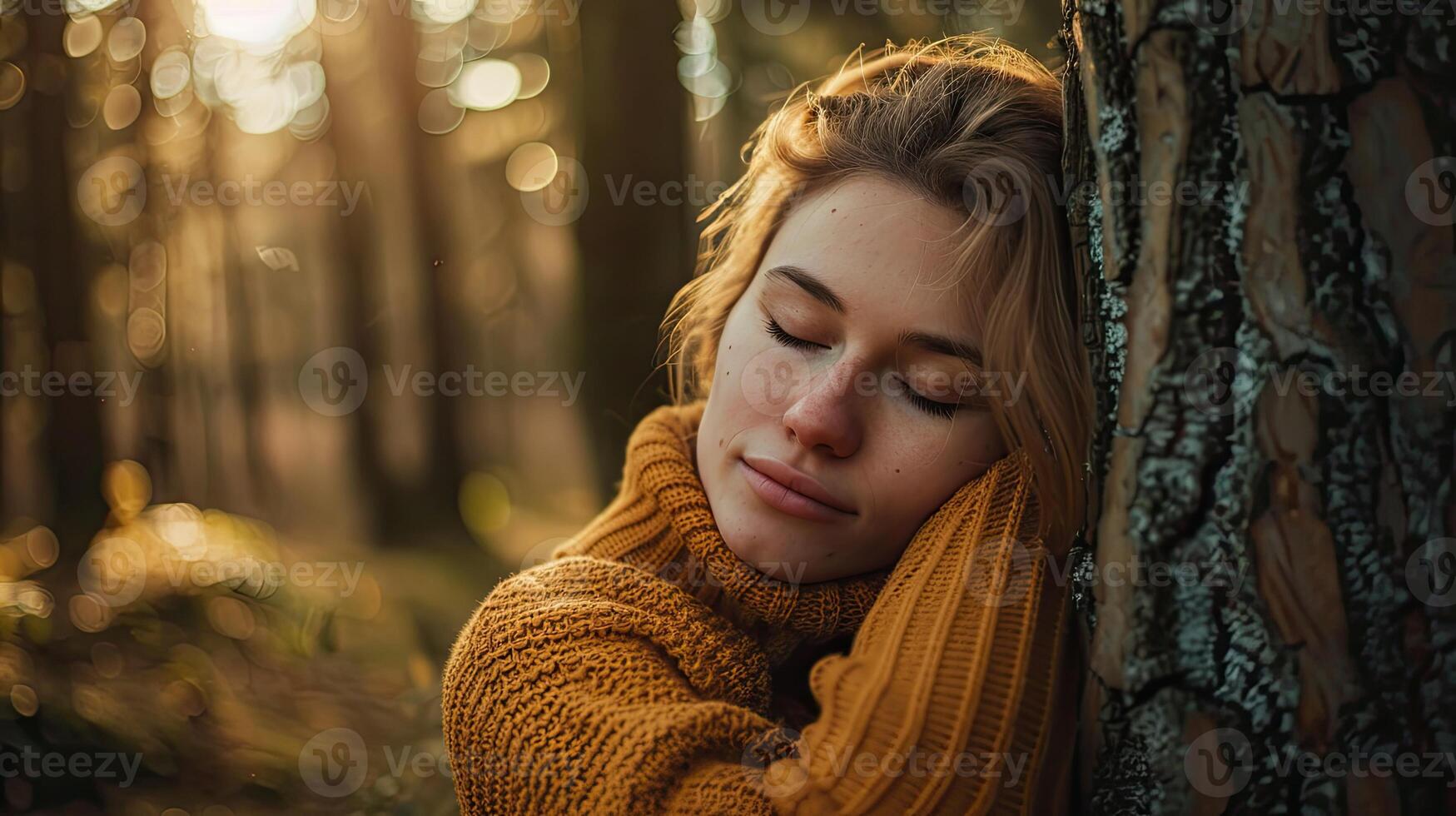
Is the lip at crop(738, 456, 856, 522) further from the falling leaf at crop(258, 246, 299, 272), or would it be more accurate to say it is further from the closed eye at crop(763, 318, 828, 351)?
the falling leaf at crop(258, 246, 299, 272)

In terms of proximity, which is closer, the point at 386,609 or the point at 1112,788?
the point at 1112,788

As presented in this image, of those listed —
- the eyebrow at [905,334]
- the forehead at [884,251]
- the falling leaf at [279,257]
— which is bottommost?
the falling leaf at [279,257]

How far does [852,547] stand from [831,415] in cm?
19

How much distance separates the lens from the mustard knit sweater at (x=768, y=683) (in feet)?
3.29

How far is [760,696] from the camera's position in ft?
4.17

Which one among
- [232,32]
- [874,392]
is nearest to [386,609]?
[232,32]

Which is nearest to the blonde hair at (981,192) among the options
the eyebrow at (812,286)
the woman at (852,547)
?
the woman at (852,547)

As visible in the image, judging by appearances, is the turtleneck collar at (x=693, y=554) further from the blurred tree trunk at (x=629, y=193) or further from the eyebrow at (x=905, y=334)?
the blurred tree trunk at (x=629, y=193)

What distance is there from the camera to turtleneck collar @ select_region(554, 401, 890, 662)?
4.18 feet

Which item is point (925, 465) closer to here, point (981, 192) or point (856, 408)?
point (856, 408)

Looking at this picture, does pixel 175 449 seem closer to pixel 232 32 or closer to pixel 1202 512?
pixel 232 32

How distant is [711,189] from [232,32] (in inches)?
113

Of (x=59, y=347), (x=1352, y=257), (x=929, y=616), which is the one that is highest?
(x=1352, y=257)

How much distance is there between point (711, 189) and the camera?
328 centimetres
